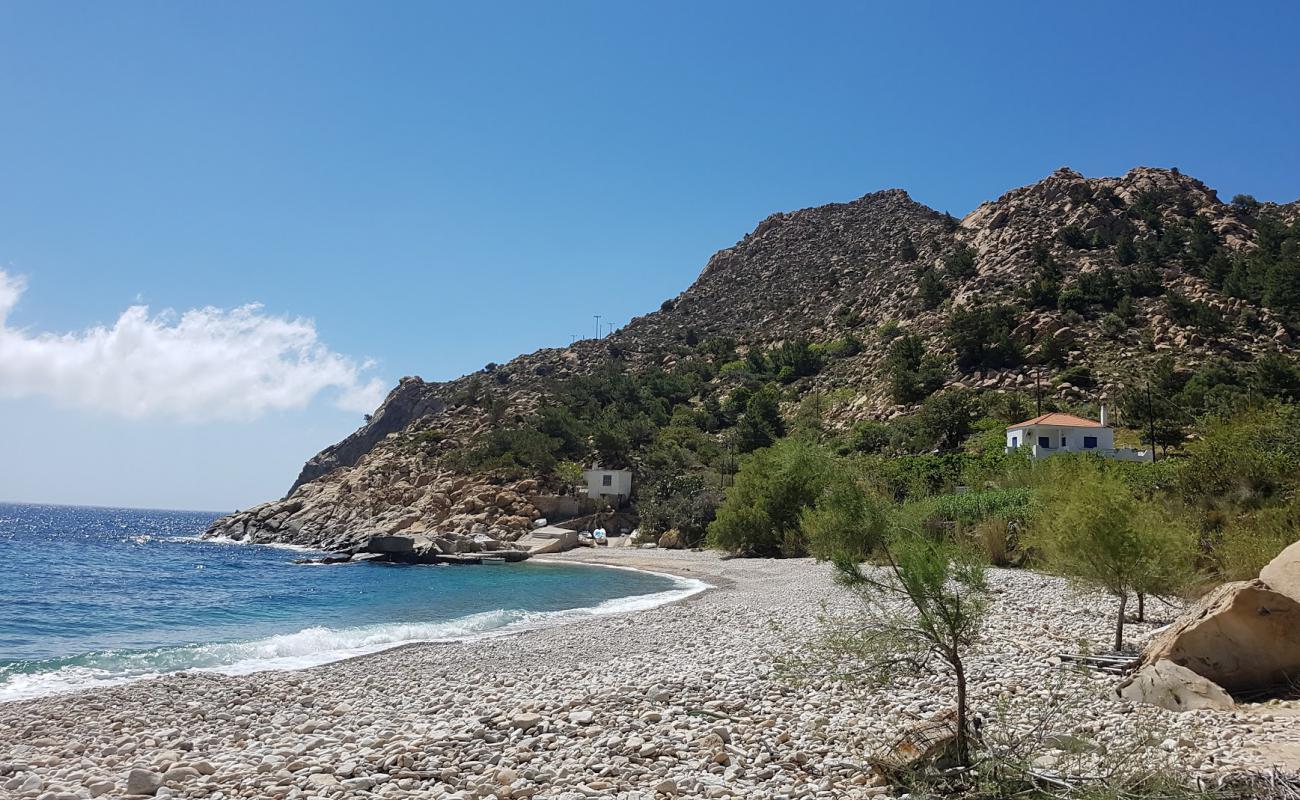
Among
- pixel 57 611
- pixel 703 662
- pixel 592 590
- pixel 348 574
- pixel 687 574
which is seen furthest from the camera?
pixel 348 574

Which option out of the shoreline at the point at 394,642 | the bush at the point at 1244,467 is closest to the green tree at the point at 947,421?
the bush at the point at 1244,467

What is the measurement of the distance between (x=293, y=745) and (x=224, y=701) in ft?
11.4

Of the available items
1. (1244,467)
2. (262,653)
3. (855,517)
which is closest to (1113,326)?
(1244,467)

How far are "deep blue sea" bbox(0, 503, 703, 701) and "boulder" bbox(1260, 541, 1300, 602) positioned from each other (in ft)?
50.7

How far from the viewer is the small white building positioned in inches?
2354

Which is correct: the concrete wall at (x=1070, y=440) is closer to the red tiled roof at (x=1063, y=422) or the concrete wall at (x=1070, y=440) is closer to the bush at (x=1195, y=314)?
the red tiled roof at (x=1063, y=422)

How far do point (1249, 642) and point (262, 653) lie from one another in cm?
1723

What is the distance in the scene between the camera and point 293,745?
8.85 meters

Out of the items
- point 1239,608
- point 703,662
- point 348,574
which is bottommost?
point 348,574

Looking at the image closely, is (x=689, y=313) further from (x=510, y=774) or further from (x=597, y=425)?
(x=510, y=774)

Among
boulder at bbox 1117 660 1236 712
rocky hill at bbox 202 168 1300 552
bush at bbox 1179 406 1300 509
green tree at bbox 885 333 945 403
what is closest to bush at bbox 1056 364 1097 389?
rocky hill at bbox 202 168 1300 552

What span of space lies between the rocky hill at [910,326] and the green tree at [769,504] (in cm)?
1801

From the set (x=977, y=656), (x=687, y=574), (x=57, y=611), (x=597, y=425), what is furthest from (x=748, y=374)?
(x=977, y=656)

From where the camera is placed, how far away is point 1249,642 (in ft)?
29.3
